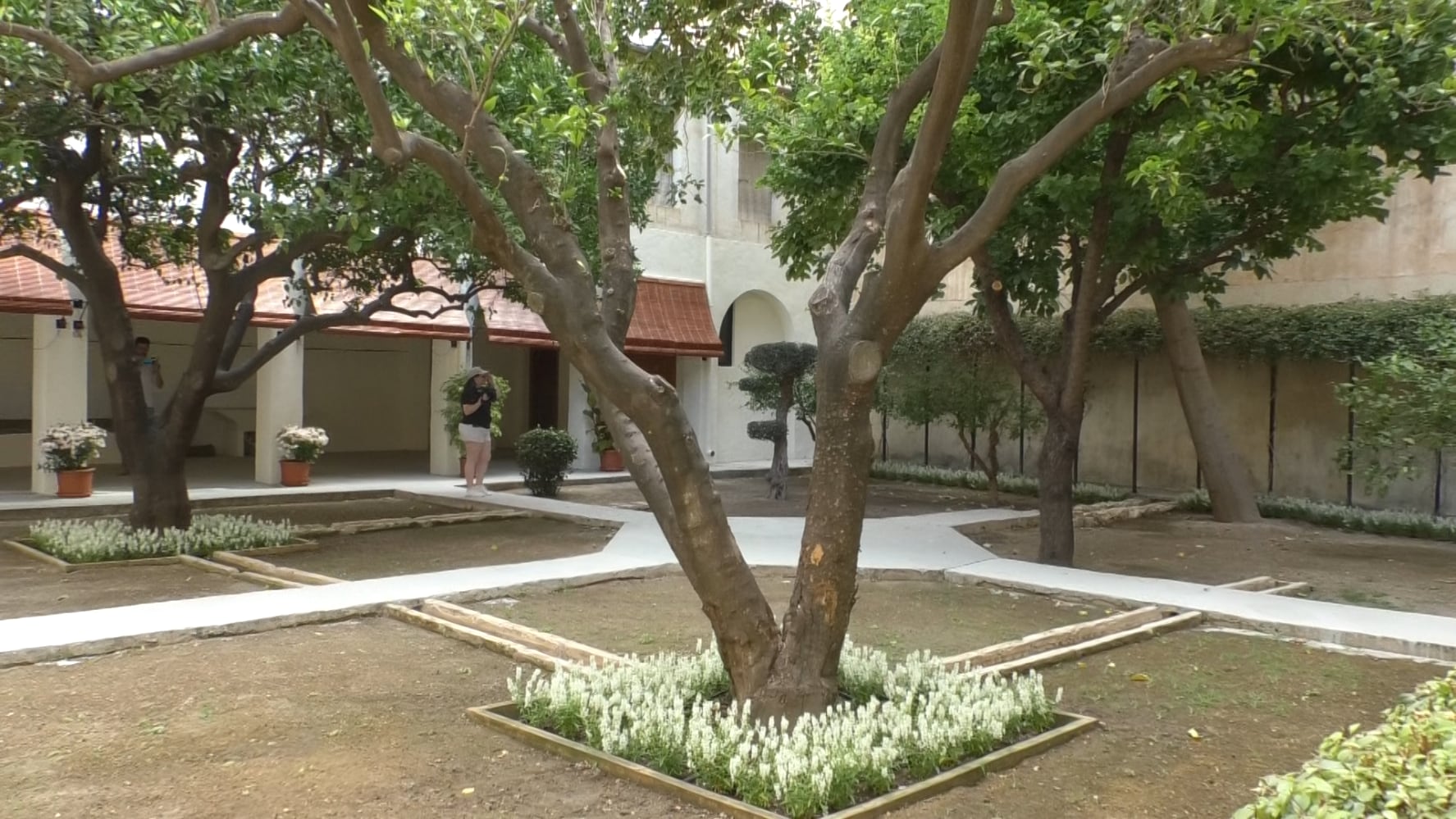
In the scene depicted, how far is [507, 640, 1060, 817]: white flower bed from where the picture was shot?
4375 millimetres

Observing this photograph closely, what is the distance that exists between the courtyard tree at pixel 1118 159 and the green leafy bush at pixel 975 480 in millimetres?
5770

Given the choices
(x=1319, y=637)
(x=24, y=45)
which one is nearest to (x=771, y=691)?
(x=1319, y=637)

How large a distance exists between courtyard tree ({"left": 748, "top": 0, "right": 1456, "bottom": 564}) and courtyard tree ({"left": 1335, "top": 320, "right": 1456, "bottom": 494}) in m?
1.67

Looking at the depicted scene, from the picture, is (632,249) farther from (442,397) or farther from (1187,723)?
(442,397)

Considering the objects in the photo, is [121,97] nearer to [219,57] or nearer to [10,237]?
[219,57]

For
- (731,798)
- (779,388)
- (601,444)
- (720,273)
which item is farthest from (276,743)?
(720,273)

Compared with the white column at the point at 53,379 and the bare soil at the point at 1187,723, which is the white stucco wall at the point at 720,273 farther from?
the bare soil at the point at 1187,723

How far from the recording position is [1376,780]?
9.65 feet

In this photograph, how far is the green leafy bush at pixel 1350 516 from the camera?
43.9 feet

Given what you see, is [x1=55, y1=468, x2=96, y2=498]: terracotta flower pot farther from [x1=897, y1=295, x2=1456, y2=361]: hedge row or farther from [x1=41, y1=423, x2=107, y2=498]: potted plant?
[x1=897, y1=295, x2=1456, y2=361]: hedge row

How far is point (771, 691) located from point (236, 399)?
838 inches

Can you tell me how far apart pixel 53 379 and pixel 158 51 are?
10.7 metres

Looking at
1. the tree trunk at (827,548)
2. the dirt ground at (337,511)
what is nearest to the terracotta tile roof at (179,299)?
the dirt ground at (337,511)

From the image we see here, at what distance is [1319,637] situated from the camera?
7555 mm
